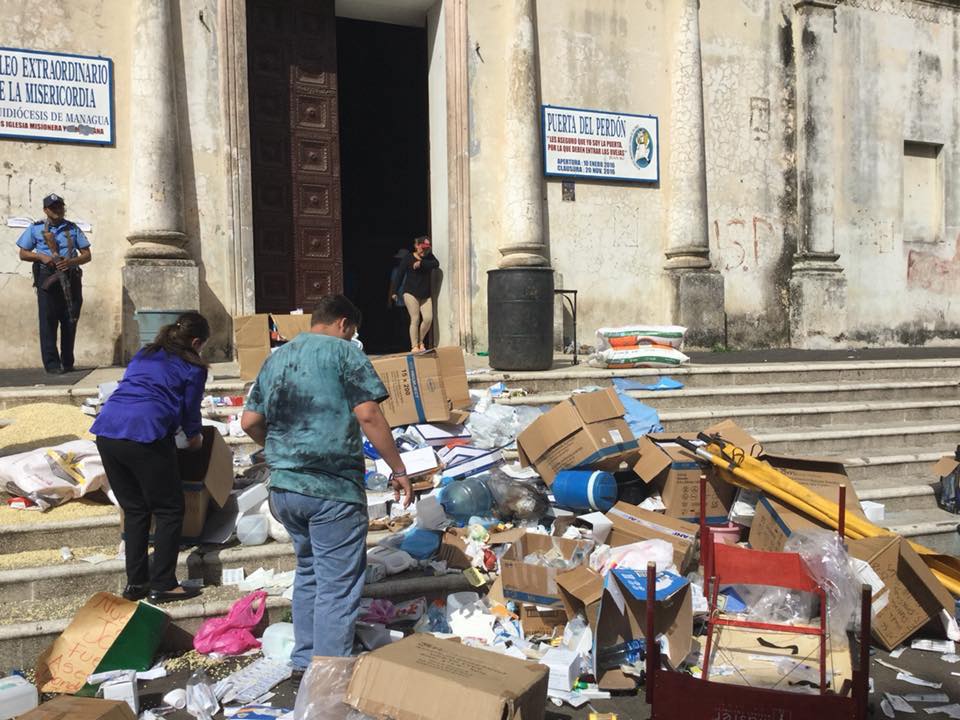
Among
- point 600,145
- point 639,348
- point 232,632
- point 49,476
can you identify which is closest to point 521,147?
point 600,145

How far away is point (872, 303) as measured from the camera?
13242 mm

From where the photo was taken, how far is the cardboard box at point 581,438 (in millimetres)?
5496

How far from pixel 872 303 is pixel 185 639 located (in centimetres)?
1231

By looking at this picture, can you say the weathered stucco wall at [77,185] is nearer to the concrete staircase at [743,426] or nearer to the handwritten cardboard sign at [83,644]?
the concrete staircase at [743,426]

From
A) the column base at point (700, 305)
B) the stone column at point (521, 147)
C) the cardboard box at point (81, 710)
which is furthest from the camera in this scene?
the column base at point (700, 305)

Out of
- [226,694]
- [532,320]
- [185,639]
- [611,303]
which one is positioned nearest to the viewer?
[226,694]

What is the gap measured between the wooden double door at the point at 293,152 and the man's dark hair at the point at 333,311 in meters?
6.54

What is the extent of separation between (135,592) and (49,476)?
1236 millimetres

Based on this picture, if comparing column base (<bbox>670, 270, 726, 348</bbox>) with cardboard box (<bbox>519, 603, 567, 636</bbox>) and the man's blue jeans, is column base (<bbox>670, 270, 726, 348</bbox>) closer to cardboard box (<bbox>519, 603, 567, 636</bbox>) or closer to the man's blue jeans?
cardboard box (<bbox>519, 603, 567, 636</bbox>)

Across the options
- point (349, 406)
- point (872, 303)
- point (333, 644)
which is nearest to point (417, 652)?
point (333, 644)

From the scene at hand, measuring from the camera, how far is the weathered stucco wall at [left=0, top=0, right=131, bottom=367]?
A: 8.48 m

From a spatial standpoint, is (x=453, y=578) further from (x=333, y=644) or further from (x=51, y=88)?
(x=51, y=88)

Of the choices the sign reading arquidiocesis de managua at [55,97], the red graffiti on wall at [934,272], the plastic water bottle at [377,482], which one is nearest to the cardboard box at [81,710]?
the plastic water bottle at [377,482]

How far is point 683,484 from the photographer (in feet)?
17.7
